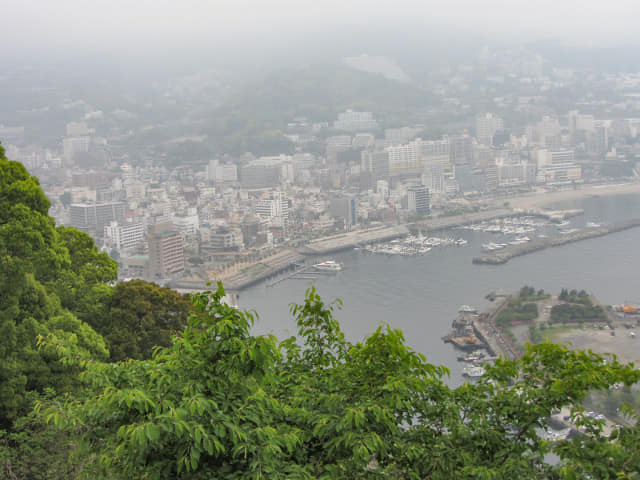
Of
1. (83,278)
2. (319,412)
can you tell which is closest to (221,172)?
(83,278)

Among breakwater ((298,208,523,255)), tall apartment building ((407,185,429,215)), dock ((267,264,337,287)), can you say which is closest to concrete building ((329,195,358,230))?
breakwater ((298,208,523,255))

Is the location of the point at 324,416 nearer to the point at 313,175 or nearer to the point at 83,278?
the point at 83,278

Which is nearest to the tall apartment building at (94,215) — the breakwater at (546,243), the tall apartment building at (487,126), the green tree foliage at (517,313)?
the breakwater at (546,243)

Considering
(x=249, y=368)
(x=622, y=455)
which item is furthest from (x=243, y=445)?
(x=622, y=455)

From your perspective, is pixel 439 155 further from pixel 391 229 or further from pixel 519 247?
pixel 519 247

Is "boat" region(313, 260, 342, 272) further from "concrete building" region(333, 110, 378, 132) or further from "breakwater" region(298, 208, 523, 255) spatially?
"concrete building" region(333, 110, 378, 132)
